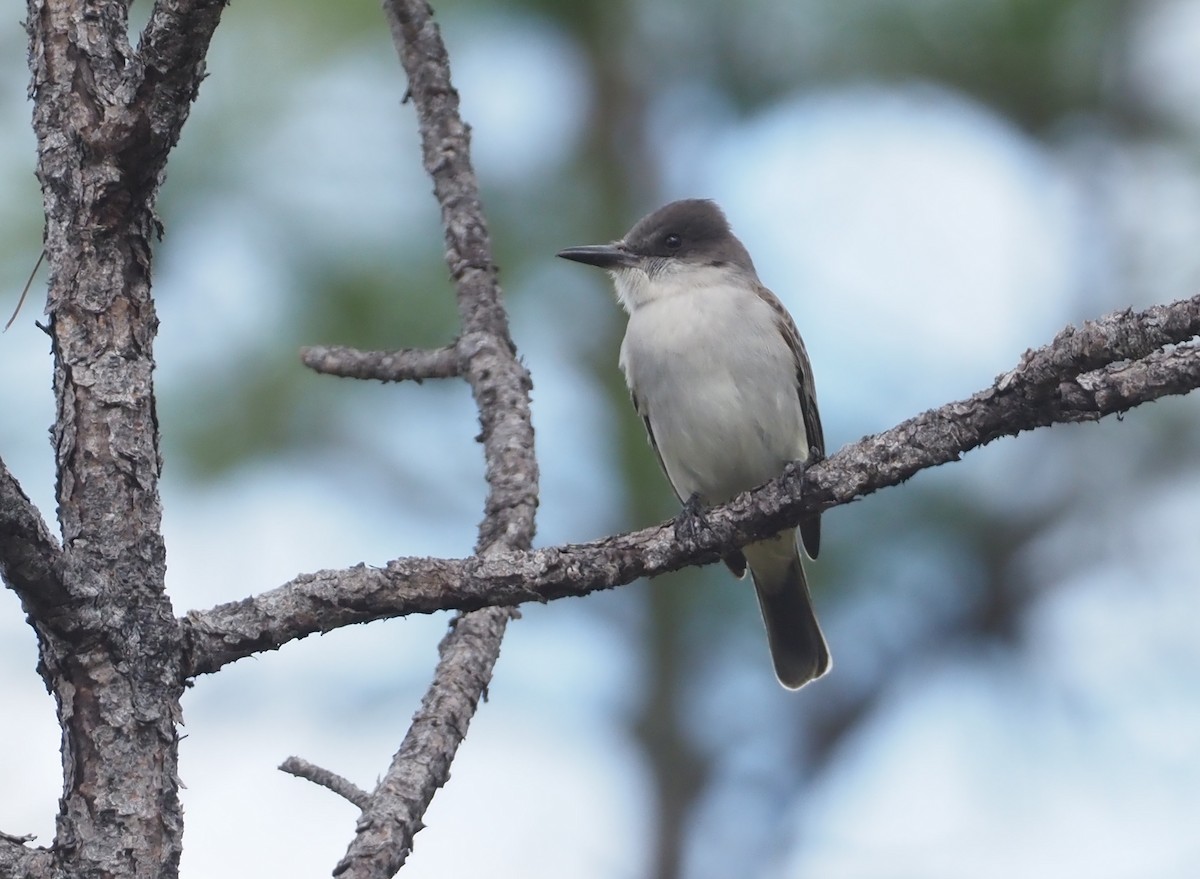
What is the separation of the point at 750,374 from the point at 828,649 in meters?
1.10

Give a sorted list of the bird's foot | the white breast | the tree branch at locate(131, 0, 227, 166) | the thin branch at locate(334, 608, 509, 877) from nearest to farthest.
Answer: the tree branch at locate(131, 0, 227, 166)
the thin branch at locate(334, 608, 509, 877)
the bird's foot
the white breast

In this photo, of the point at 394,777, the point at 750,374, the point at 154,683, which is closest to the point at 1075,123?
the point at 750,374

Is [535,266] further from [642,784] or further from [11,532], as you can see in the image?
[11,532]

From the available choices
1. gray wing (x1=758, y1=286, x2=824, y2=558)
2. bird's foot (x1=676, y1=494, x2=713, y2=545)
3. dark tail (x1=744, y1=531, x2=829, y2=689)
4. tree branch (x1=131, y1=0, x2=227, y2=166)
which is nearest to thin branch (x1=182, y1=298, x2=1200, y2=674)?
bird's foot (x1=676, y1=494, x2=713, y2=545)

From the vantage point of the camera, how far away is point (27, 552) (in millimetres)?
1817

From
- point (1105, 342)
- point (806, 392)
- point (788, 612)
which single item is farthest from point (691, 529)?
point (788, 612)

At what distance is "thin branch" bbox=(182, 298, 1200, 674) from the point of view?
2.00 metres

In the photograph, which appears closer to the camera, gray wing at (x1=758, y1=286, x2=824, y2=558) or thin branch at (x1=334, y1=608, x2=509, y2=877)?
thin branch at (x1=334, y1=608, x2=509, y2=877)

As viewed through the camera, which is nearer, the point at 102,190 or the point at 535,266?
the point at 102,190

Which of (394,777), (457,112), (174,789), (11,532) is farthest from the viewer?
(457,112)

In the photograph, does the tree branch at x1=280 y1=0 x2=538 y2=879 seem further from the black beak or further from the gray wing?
the gray wing

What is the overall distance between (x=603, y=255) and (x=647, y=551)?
8.33 feet

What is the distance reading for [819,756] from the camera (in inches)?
208

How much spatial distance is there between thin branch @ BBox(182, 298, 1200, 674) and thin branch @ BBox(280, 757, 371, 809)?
32 cm
